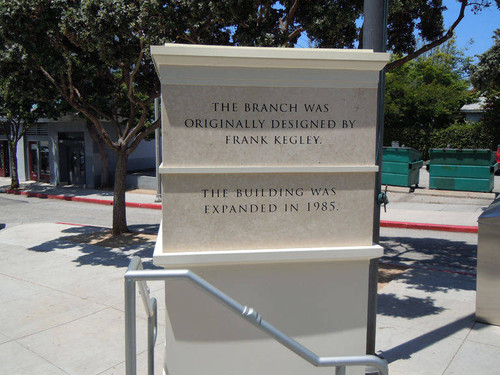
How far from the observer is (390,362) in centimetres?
461

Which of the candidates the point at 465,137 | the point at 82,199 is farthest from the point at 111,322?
the point at 465,137

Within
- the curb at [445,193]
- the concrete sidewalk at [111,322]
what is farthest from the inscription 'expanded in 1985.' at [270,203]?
the curb at [445,193]

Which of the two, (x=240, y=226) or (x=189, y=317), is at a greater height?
(x=240, y=226)

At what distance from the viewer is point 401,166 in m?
18.7

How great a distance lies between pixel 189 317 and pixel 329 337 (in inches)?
39.3

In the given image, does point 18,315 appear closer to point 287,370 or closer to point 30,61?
point 287,370

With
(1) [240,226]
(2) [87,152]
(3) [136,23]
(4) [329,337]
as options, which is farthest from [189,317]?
(2) [87,152]

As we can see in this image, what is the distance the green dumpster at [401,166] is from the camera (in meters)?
18.5

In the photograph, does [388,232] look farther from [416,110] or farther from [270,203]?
[416,110]

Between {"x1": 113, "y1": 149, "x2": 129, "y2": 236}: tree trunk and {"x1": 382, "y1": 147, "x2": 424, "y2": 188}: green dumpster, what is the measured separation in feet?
37.7

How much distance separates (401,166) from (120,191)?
39.7 ft

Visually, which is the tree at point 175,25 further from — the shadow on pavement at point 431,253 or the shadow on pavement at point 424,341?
the shadow on pavement at point 424,341

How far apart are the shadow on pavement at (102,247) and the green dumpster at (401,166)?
1103 centimetres

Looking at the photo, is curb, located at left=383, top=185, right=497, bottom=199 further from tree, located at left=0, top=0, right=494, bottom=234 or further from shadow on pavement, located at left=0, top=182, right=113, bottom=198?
shadow on pavement, located at left=0, top=182, right=113, bottom=198
